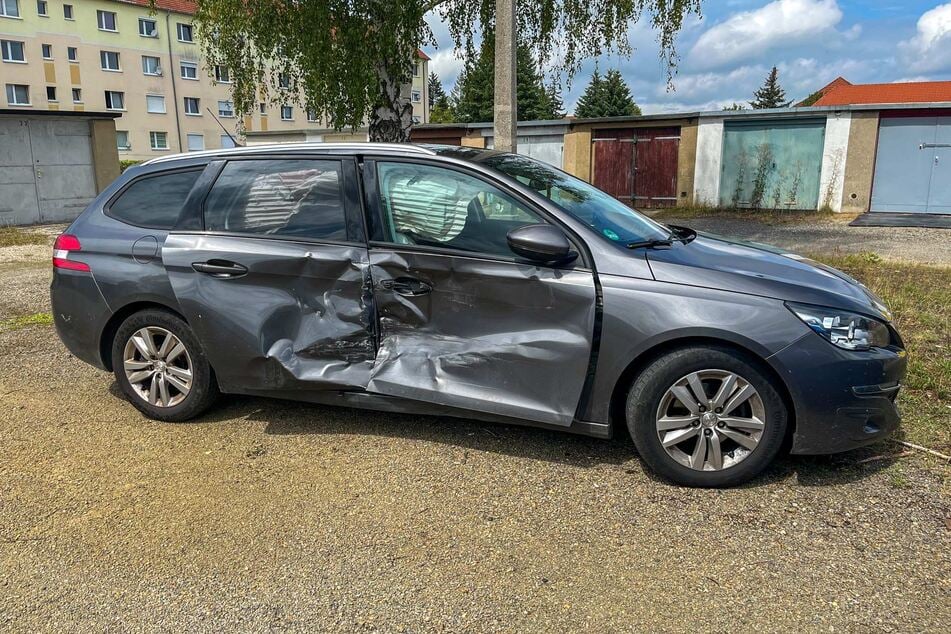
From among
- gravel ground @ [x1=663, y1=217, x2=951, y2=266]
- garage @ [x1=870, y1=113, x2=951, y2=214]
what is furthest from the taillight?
garage @ [x1=870, y1=113, x2=951, y2=214]

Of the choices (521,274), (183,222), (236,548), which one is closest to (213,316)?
(183,222)

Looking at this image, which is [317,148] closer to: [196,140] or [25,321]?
[25,321]

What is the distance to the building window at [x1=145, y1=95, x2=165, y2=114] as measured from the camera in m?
53.4

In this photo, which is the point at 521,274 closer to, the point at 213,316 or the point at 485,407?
the point at 485,407

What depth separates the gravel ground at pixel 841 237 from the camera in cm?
1210

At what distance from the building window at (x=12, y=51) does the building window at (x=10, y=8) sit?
1.72 meters

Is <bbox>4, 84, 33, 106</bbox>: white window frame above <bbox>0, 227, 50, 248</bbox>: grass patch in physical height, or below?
above

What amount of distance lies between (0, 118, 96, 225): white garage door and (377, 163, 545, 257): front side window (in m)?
19.4

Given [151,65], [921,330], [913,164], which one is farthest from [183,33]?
[921,330]

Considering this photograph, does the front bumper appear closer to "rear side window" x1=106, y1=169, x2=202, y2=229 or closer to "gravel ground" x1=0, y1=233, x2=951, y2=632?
"gravel ground" x1=0, y1=233, x2=951, y2=632

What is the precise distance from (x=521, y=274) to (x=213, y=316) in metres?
1.85

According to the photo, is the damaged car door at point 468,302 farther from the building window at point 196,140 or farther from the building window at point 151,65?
the building window at point 151,65

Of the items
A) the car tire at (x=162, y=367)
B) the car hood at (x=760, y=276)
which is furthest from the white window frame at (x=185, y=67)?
the car hood at (x=760, y=276)

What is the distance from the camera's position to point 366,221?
158 inches
